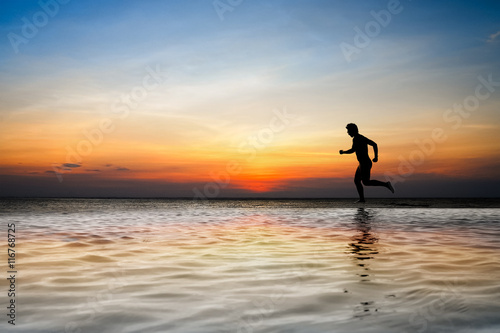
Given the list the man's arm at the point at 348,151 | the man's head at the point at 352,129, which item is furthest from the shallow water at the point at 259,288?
the man's head at the point at 352,129

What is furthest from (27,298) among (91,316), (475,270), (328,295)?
(475,270)

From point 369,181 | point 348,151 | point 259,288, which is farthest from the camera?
point 369,181

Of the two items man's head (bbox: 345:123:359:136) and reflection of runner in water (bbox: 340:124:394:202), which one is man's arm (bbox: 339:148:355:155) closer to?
reflection of runner in water (bbox: 340:124:394:202)

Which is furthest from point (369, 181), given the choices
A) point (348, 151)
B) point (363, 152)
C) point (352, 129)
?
point (352, 129)

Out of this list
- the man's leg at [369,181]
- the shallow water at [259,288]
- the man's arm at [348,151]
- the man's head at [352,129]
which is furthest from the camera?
the man's head at [352,129]

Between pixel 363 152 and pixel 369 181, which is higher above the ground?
pixel 363 152

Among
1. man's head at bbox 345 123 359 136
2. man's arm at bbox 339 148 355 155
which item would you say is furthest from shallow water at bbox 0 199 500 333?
man's head at bbox 345 123 359 136

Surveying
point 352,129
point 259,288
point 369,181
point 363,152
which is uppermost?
point 352,129

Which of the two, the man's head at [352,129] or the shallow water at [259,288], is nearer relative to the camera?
the shallow water at [259,288]

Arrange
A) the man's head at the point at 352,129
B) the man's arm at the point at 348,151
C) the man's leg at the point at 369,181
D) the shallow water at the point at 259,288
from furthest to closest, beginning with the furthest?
the man's head at the point at 352,129 → the man's leg at the point at 369,181 → the man's arm at the point at 348,151 → the shallow water at the point at 259,288

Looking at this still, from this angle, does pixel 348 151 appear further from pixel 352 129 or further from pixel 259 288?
pixel 259 288

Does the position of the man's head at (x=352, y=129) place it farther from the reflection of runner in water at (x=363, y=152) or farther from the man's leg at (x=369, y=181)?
the man's leg at (x=369, y=181)

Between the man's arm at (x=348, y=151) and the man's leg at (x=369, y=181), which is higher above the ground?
the man's arm at (x=348, y=151)

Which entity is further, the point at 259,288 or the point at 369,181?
the point at 369,181
